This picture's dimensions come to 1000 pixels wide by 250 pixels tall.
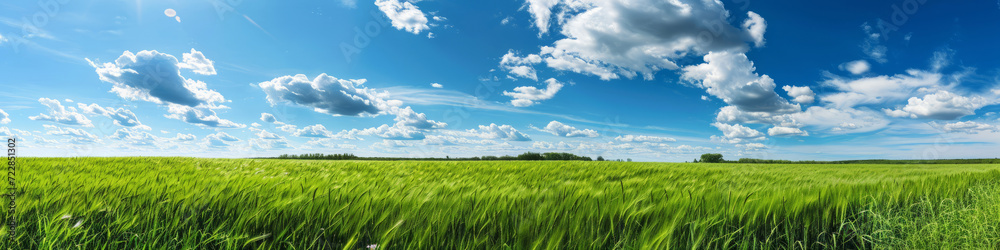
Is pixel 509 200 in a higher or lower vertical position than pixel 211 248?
higher

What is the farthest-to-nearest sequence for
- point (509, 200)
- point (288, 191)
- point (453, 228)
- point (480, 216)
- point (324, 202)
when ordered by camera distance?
point (288, 191), point (509, 200), point (324, 202), point (480, 216), point (453, 228)

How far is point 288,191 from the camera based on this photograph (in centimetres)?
262

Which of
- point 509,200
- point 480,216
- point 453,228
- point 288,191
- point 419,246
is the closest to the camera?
point 419,246

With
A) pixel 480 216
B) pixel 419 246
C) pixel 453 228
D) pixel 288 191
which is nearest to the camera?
pixel 419 246

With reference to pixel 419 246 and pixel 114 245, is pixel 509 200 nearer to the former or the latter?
pixel 419 246

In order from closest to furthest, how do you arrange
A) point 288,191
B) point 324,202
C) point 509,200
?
point 324,202 → point 509,200 → point 288,191

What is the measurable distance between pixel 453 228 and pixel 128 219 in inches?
63.7

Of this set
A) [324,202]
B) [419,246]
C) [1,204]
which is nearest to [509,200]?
[419,246]

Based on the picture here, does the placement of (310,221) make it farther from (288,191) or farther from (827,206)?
(827,206)

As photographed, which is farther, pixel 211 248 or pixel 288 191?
pixel 288 191

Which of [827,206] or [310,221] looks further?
[827,206]

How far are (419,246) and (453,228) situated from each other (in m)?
0.24

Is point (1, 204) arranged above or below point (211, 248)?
above

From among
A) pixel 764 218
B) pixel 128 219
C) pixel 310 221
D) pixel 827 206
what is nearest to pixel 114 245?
pixel 128 219
